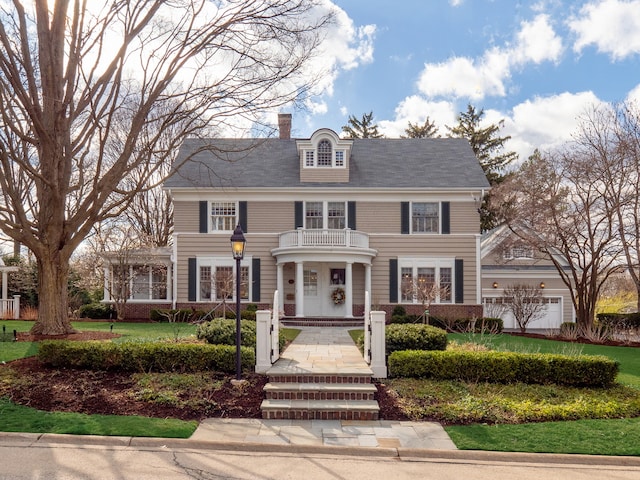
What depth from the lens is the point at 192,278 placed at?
21453 mm

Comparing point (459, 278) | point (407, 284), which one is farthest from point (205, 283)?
point (459, 278)

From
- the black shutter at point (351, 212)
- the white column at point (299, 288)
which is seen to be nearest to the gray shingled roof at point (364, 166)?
the black shutter at point (351, 212)

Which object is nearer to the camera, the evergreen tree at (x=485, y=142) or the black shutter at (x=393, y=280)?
the black shutter at (x=393, y=280)

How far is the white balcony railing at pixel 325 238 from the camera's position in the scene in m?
20.3

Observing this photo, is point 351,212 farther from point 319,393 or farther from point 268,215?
point 319,393

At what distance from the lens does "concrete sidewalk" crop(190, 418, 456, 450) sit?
21.4 feet

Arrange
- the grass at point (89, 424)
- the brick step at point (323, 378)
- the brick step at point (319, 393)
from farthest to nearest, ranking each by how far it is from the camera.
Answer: the brick step at point (323, 378) < the brick step at point (319, 393) < the grass at point (89, 424)

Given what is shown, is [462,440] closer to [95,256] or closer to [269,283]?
[269,283]

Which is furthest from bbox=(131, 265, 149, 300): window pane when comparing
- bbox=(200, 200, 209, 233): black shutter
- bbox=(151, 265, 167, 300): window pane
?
bbox=(200, 200, 209, 233): black shutter

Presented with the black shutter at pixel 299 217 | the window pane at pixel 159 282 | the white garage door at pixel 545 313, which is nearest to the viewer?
the black shutter at pixel 299 217

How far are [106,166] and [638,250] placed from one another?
85.4ft

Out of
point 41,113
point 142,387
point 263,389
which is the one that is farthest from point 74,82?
point 263,389

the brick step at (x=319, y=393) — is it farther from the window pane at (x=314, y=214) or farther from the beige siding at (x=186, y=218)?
the beige siding at (x=186, y=218)

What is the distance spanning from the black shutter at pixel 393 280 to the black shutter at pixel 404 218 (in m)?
1.32
